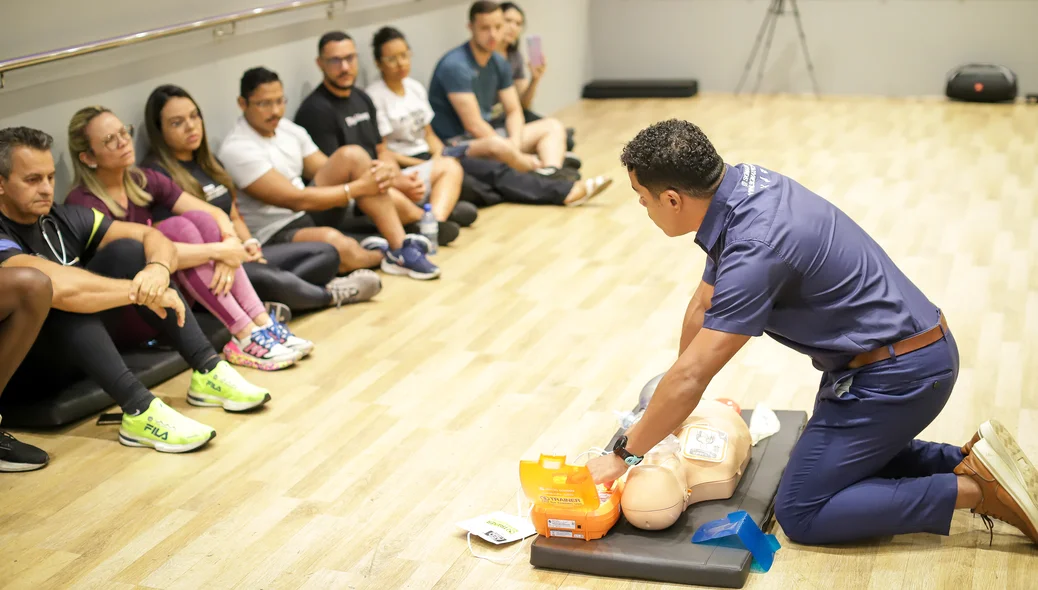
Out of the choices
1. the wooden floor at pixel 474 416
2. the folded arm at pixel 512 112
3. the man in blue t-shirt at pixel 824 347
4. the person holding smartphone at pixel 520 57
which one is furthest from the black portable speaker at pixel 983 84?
the man in blue t-shirt at pixel 824 347

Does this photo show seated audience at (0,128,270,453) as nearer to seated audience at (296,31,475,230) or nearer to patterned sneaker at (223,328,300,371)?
patterned sneaker at (223,328,300,371)

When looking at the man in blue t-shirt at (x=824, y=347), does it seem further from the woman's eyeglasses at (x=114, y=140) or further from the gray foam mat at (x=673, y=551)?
the woman's eyeglasses at (x=114, y=140)

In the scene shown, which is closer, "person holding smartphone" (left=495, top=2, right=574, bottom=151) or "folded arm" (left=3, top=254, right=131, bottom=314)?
"folded arm" (left=3, top=254, right=131, bottom=314)

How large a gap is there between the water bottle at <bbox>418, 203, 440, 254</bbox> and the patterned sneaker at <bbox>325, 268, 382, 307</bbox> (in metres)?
0.58

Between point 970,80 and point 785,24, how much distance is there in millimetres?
1530

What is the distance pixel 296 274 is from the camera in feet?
14.0

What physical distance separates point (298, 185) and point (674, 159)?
109 inches

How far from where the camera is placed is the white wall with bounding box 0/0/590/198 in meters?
3.83

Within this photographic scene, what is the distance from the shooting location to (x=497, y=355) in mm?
3834

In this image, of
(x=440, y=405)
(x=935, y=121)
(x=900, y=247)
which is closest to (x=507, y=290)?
(x=440, y=405)

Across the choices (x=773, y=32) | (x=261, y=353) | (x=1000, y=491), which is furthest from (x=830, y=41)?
(x=1000, y=491)

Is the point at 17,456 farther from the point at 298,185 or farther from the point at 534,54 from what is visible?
the point at 534,54

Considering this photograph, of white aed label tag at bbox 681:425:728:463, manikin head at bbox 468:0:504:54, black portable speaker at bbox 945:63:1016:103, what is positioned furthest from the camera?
black portable speaker at bbox 945:63:1016:103

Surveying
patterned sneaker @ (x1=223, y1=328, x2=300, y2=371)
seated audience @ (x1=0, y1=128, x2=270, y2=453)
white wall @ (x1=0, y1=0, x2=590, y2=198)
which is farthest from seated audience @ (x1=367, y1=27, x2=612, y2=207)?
seated audience @ (x1=0, y1=128, x2=270, y2=453)
